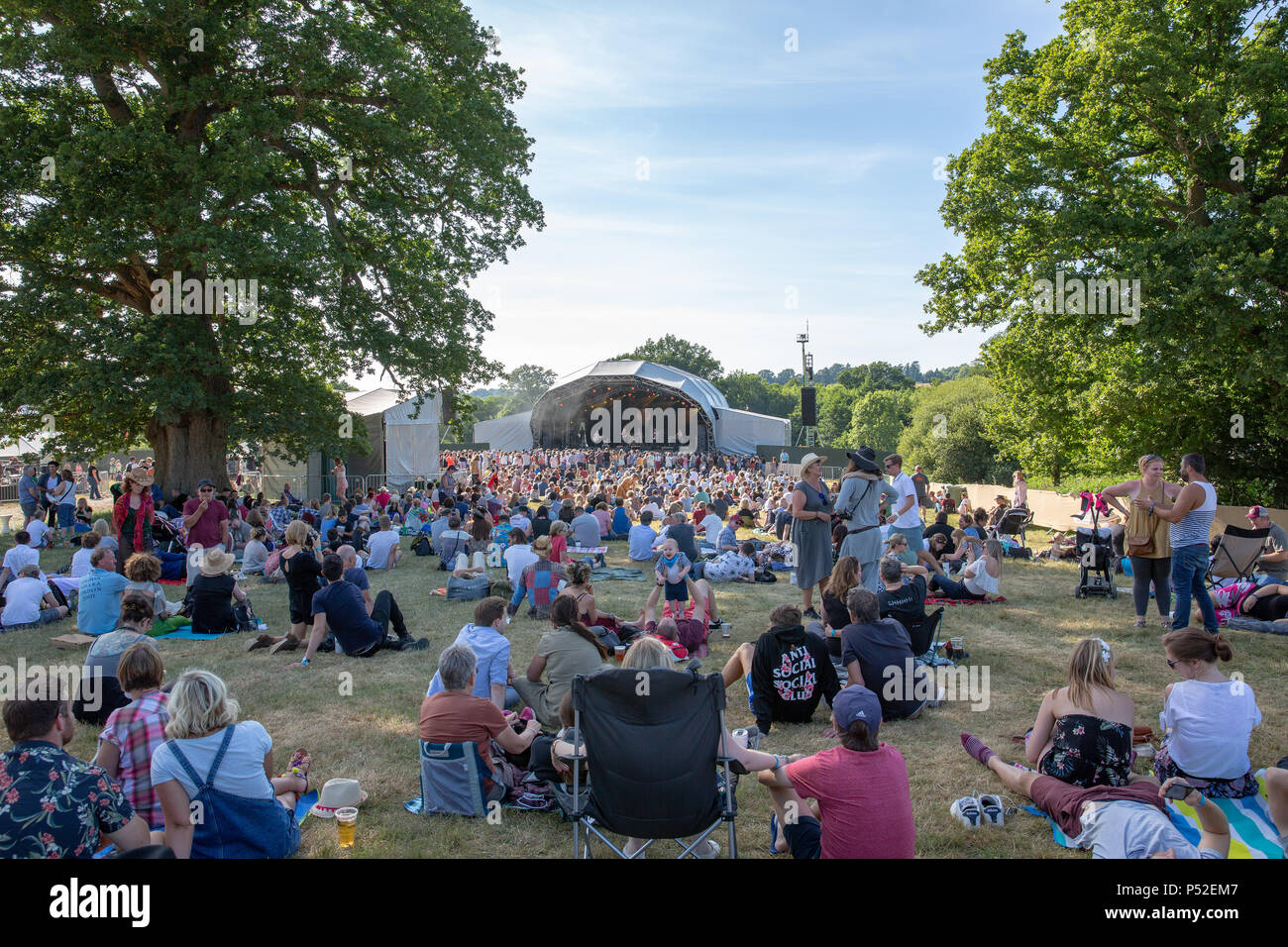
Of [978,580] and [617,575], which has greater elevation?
[978,580]

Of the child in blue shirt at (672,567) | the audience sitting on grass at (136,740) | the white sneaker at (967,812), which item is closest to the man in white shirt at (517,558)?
the child in blue shirt at (672,567)

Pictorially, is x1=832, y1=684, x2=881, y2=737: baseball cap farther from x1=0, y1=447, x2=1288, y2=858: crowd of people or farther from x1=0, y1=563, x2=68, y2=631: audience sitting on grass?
x1=0, y1=563, x2=68, y2=631: audience sitting on grass

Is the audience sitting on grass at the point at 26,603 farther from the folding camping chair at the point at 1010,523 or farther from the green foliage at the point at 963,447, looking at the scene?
the green foliage at the point at 963,447

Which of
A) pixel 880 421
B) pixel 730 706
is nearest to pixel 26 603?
pixel 730 706

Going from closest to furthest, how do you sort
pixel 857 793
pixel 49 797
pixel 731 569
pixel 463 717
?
1. pixel 49 797
2. pixel 857 793
3. pixel 463 717
4. pixel 731 569

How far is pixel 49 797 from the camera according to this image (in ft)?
9.46

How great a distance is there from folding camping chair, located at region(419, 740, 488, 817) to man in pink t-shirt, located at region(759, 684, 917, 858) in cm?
173

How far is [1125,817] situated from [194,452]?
1713 centimetres

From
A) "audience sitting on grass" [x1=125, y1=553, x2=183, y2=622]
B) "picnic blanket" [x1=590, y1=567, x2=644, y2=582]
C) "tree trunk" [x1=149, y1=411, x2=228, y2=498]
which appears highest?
"tree trunk" [x1=149, y1=411, x2=228, y2=498]

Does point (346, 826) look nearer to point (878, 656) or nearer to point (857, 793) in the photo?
point (857, 793)

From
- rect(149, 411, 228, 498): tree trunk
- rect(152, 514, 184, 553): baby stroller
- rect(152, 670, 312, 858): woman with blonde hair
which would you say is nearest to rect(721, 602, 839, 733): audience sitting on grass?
rect(152, 670, 312, 858): woman with blonde hair

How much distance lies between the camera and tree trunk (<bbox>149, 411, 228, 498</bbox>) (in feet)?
52.4
